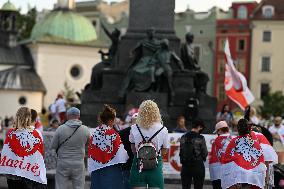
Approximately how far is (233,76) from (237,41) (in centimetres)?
6896

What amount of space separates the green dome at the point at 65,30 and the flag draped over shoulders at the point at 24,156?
88884 mm

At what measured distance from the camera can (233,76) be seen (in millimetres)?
25391

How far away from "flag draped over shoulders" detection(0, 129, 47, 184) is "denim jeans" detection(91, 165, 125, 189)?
2.42 ft

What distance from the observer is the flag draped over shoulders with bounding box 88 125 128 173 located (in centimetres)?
1253

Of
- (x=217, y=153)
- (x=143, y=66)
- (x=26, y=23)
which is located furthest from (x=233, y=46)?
(x=217, y=153)

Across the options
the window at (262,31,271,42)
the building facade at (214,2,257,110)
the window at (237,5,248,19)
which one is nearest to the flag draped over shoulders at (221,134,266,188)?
the building facade at (214,2,257,110)

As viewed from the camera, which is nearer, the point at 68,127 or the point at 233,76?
the point at 68,127

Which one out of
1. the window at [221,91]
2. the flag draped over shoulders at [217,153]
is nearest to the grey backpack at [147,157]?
the flag draped over shoulders at [217,153]

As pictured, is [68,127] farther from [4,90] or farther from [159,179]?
[4,90]

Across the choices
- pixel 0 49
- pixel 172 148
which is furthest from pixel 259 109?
pixel 172 148

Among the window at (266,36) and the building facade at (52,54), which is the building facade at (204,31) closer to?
the window at (266,36)

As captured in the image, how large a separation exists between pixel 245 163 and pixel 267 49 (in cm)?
8347

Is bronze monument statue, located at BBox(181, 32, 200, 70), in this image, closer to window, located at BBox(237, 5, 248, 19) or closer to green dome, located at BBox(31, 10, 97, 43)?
window, located at BBox(237, 5, 248, 19)

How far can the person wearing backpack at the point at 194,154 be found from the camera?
1528 cm
